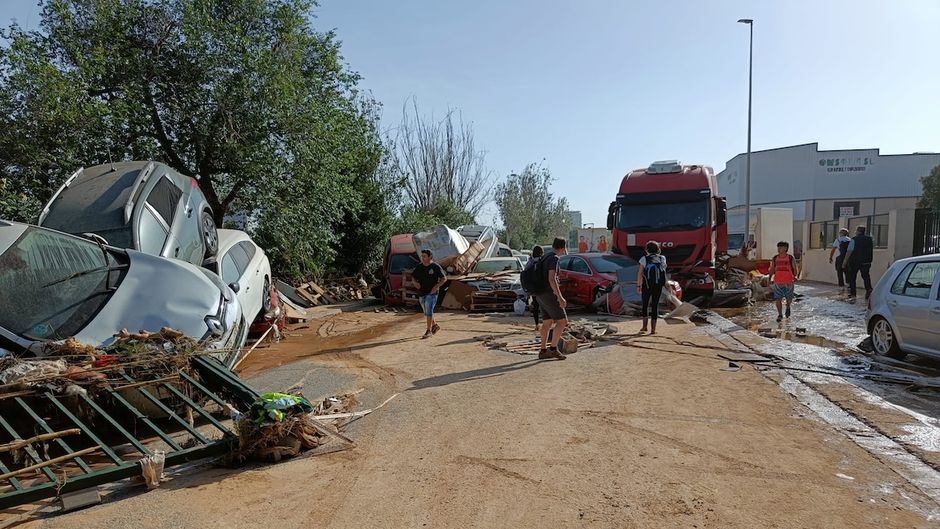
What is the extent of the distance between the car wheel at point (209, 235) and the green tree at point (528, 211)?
1480 inches

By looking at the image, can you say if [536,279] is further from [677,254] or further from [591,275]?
[677,254]

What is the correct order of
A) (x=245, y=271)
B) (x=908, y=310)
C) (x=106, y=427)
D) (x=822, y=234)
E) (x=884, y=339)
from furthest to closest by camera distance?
(x=822, y=234)
(x=245, y=271)
(x=884, y=339)
(x=908, y=310)
(x=106, y=427)

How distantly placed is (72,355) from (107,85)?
36.0 ft

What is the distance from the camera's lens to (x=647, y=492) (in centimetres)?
397

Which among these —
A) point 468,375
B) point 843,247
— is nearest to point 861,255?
point 843,247

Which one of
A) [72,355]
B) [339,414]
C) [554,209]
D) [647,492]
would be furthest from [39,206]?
[554,209]

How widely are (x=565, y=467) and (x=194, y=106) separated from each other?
43.6 feet

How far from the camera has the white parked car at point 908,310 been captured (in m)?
7.46

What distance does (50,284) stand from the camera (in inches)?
233

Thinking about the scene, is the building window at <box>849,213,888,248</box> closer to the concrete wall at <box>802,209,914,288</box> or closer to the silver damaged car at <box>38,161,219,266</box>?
the concrete wall at <box>802,209,914,288</box>

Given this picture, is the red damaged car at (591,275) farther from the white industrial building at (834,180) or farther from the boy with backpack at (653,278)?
the white industrial building at (834,180)

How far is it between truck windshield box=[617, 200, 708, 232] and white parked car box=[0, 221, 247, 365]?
10.8 meters

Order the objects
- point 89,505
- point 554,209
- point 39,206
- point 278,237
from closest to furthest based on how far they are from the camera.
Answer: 1. point 89,505
2. point 39,206
3. point 278,237
4. point 554,209

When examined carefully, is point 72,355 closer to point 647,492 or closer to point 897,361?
point 647,492
